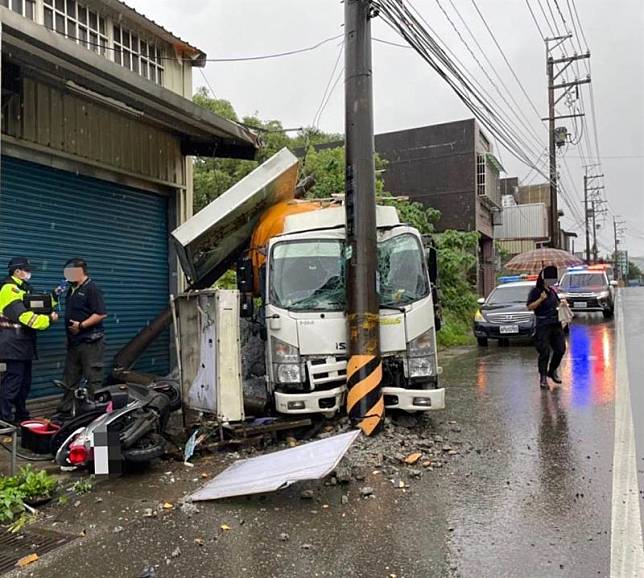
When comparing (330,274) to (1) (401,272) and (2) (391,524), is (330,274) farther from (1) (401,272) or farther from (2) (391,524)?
(2) (391,524)

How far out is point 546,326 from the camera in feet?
29.5

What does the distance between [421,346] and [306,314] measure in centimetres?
130

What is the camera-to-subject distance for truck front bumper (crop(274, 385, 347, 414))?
6094mm

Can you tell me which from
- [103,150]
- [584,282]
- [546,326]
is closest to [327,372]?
[546,326]

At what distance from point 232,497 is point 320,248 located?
3165 mm

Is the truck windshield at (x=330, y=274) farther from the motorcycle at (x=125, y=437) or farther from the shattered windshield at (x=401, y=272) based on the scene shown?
the motorcycle at (x=125, y=437)

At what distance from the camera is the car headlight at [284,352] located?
6160 mm

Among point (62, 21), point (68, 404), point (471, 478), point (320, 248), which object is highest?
point (62, 21)

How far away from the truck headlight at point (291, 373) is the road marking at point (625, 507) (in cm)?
306

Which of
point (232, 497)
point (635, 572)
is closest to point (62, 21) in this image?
point (232, 497)

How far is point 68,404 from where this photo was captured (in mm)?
6578

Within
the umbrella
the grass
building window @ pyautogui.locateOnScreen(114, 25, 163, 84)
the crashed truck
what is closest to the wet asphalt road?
the crashed truck

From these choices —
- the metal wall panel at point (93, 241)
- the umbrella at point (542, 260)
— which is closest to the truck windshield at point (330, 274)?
the metal wall panel at point (93, 241)

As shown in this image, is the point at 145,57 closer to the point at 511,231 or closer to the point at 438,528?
the point at 438,528
